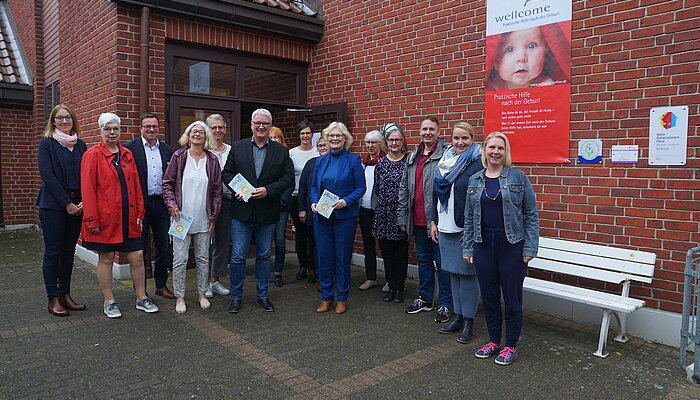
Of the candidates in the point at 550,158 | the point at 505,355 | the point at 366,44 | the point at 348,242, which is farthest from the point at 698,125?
the point at 366,44

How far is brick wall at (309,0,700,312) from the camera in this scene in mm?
4488

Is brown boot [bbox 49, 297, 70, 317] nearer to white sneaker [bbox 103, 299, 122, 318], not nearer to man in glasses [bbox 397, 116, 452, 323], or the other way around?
white sneaker [bbox 103, 299, 122, 318]

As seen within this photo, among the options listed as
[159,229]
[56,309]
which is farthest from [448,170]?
[56,309]

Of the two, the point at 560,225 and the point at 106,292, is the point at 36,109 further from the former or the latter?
the point at 560,225

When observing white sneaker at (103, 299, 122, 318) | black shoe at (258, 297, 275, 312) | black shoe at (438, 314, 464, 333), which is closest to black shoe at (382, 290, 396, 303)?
black shoe at (438, 314, 464, 333)

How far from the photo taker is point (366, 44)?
292 inches

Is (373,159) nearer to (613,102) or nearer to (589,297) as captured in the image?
(613,102)

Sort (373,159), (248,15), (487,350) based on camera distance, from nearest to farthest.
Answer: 1. (487,350)
2. (373,159)
3. (248,15)

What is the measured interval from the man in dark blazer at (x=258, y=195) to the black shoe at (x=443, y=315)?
1.70m

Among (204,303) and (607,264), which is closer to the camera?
(607,264)

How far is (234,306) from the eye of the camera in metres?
5.33

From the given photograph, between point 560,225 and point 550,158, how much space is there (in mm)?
700

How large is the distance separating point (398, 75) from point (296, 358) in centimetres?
426

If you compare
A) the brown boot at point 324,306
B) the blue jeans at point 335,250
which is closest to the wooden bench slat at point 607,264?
the blue jeans at point 335,250
